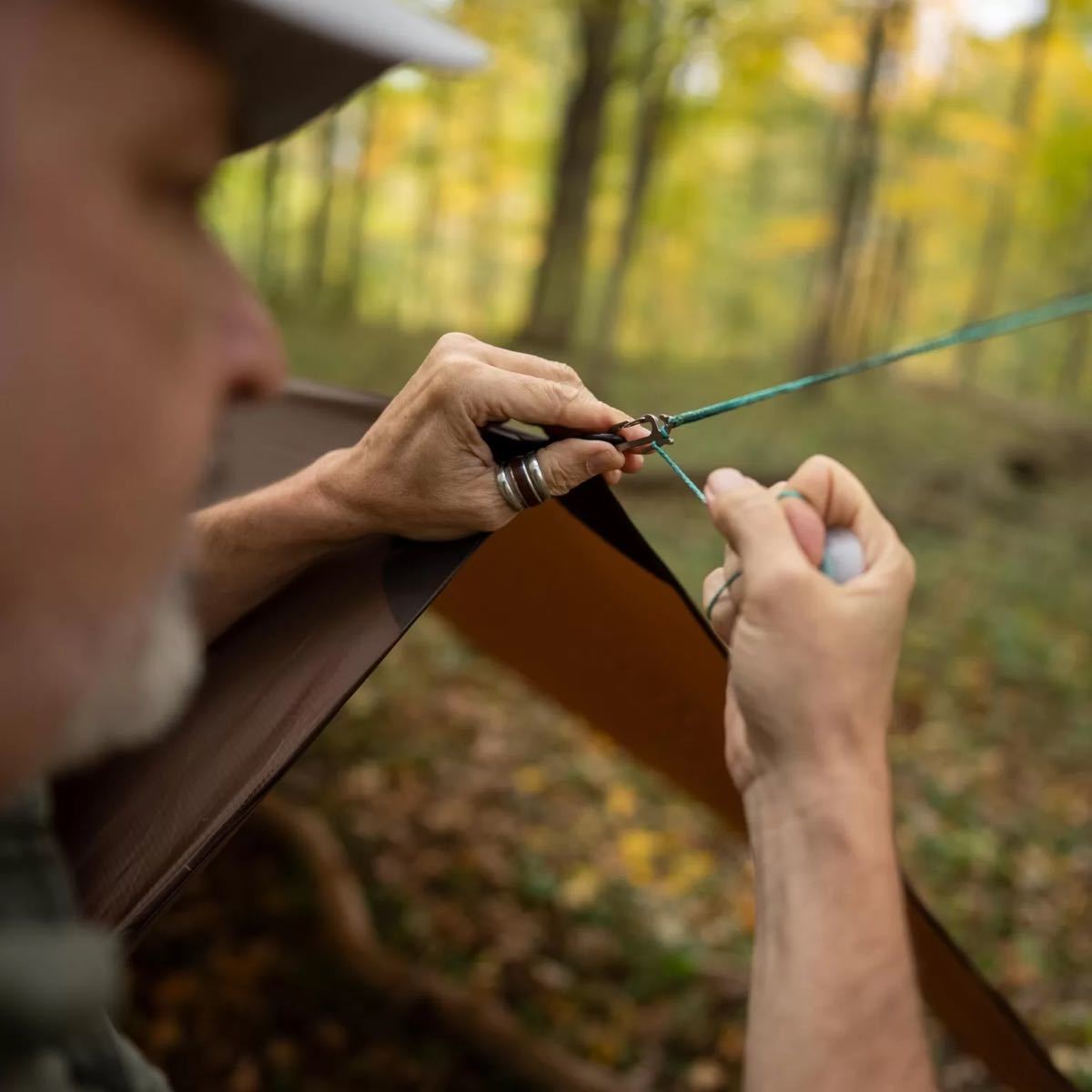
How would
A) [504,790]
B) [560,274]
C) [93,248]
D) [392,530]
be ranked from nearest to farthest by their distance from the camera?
[93,248], [392,530], [504,790], [560,274]

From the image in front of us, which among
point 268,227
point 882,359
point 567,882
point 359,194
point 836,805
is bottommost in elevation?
point 567,882

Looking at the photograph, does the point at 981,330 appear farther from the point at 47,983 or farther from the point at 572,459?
the point at 47,983

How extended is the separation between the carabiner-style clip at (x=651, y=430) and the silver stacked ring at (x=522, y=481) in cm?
12

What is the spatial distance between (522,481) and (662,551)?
2962 millimetres

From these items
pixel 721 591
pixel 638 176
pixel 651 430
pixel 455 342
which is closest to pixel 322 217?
pixel 638 176

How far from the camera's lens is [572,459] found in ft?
4.15

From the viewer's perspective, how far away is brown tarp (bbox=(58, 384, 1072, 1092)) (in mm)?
1264

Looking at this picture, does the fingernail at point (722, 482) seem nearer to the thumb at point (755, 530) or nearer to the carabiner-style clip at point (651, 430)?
the thumb at point (755, 530)

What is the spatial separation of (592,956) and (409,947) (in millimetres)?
557

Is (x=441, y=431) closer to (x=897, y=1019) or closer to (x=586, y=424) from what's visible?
(x=586, y=424)

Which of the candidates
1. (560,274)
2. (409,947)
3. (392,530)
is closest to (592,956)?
(409,947)

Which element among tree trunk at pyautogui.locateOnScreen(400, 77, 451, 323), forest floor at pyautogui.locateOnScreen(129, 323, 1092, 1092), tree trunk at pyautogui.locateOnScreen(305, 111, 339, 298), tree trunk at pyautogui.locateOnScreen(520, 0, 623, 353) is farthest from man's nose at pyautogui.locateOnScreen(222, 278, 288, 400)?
tree trunk at pyautogui.locateOnScreen(305, 111, 339, 298)

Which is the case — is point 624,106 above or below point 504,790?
above

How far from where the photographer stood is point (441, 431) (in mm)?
1252
